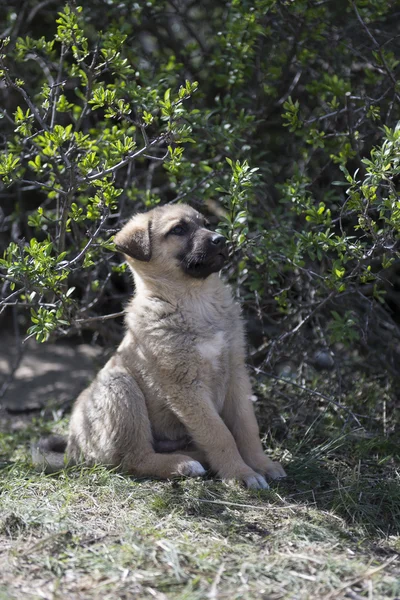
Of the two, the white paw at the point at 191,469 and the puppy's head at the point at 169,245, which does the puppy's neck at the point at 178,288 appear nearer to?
the puppy's head at the point at 169,245

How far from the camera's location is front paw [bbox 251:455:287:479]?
483cm

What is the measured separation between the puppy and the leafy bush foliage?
0.96ft

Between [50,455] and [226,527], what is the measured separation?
1.66 metres

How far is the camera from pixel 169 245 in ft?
16.8

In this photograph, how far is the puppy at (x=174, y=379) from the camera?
477 cm

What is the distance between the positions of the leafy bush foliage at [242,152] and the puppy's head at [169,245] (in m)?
0.18

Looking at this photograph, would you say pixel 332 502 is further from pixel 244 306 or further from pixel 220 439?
pixel 244 306

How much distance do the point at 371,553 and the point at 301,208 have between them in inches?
91.9

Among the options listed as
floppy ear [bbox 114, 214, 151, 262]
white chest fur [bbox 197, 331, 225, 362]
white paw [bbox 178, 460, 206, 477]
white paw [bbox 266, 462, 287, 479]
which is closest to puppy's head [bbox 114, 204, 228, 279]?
floppy ear [bbox 114, 214, 151, 262]

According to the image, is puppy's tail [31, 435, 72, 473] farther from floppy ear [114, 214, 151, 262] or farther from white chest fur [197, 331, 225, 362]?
floppy ear [114, 214, 151, 262]

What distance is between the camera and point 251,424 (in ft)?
16.5

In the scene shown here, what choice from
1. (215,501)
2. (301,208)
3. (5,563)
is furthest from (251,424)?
(5,563)

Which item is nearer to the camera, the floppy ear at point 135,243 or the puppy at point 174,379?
the puppy at point 174,379

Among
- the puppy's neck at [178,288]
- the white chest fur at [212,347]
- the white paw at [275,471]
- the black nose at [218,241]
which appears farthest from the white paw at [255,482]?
the black nose at [218,241]
